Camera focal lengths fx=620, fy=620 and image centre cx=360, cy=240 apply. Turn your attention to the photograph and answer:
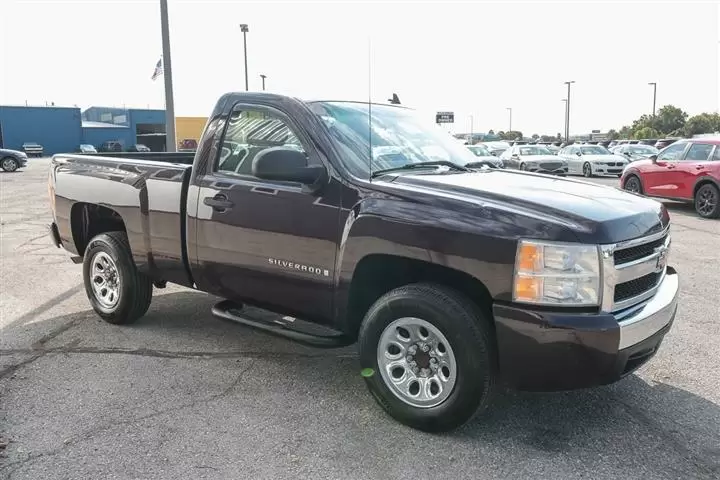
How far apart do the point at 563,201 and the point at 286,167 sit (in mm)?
1610

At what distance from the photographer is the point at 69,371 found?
448cm

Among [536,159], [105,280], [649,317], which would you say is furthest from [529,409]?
[536,159]

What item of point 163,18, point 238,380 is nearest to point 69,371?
point 238,380

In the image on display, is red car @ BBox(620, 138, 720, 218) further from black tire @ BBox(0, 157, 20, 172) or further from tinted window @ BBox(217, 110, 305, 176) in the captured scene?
black tire @ BBox(0, 157, 20, 172)

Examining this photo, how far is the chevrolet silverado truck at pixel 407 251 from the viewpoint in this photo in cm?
312

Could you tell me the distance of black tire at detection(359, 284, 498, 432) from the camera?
3262 mm

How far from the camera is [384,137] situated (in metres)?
4.34

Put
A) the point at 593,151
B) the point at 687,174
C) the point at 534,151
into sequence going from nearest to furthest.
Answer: the point at 687,174 → the point at 534,151 → the point at 593,151

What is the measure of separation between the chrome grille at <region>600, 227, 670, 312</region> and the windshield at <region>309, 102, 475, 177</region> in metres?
1.46

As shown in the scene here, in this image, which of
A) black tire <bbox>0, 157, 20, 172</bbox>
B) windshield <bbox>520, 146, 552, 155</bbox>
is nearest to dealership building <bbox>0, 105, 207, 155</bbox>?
black tire <bbox>0, 157, 20, 172</bbox>

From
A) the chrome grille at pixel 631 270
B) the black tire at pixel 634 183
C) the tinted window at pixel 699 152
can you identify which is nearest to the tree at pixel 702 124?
the black tire at pixel 634 183

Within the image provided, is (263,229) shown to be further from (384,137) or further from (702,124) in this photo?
(702,124)

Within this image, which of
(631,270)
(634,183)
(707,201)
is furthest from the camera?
(634,183)

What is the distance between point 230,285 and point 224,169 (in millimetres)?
844
